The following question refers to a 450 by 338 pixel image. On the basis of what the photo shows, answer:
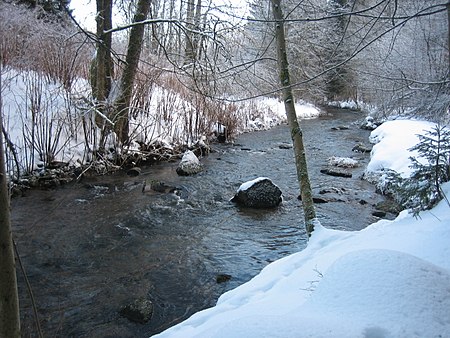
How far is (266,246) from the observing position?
4930mm

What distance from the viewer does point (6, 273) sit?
1072 millimetres

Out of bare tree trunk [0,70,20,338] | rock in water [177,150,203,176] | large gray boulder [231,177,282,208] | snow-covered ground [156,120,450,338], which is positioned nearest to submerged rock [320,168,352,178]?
large gray boulder [231,177,282,208]

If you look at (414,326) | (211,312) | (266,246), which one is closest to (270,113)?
(266,246)

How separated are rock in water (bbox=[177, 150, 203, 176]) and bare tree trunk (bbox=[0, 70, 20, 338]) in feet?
23.0

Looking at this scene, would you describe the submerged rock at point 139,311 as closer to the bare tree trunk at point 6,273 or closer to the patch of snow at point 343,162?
the bare tree trunk at point 6,273

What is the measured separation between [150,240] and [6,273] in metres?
4.03

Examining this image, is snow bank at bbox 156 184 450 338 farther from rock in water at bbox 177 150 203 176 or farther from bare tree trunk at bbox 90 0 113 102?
bare tree trunk at bbox 90 0 113 102

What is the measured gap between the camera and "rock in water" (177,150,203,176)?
8156 mm

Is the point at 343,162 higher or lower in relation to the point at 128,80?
lower

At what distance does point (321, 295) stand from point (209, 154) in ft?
26.9

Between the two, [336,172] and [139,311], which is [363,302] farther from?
[336,172]

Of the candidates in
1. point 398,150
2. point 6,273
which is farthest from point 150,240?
point 398,150

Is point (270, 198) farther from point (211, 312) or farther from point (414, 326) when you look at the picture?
point (414, 326)

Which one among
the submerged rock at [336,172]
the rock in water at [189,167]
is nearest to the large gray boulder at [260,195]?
the rock in water at [189,167]
